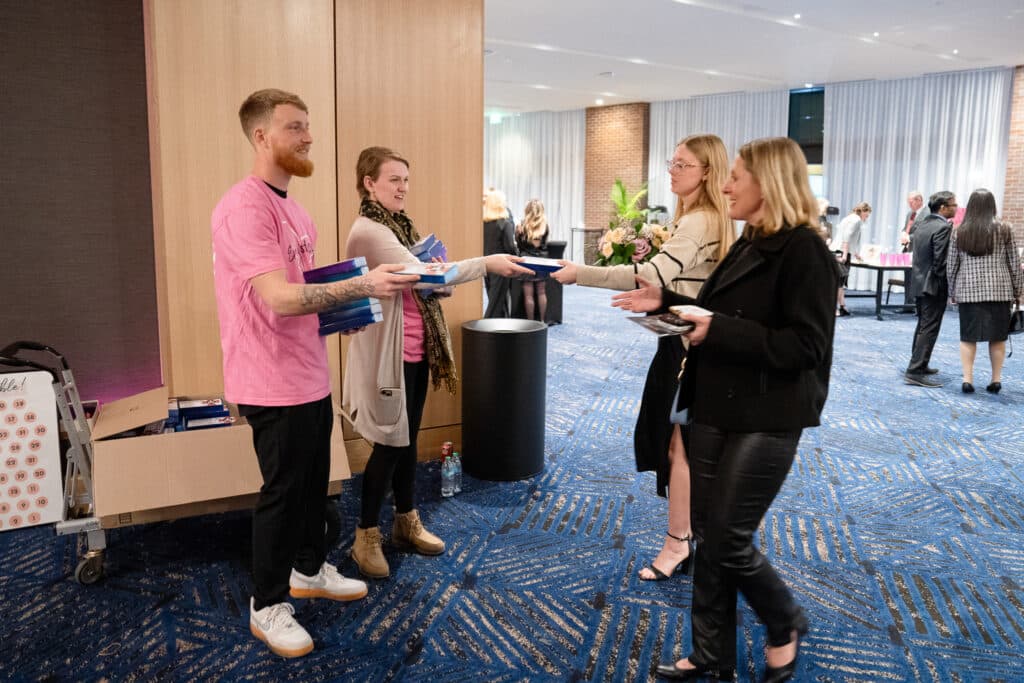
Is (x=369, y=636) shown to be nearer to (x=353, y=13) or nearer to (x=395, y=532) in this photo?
(x=395, y=532)

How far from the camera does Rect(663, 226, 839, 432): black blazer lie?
1.77m

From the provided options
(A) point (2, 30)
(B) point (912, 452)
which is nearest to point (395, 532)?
(A) point (2, 30)

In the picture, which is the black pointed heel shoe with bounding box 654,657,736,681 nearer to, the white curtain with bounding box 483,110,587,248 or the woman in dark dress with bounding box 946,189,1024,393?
the woman in dark dress with bounding box 946,189,1024,393

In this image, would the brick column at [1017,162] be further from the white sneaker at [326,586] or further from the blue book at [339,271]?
the blue book at [339,271]

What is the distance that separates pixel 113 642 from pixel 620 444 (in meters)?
2.90

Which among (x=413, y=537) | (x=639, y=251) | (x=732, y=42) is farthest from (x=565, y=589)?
(x=732, y=42)

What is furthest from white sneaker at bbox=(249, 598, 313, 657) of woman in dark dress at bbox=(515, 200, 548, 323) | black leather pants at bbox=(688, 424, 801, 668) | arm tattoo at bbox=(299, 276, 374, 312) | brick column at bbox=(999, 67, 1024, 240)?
brick column at bbox=(999, 67, 1024, 240)

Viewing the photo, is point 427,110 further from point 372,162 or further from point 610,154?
point 610,154

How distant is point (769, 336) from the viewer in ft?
5.87

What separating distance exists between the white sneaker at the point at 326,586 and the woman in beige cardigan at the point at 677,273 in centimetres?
108

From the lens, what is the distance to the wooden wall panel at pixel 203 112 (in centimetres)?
320

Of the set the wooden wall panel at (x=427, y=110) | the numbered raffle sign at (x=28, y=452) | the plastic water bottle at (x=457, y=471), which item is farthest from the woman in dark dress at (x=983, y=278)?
the numbered raffle sign at (x=28, y=452)

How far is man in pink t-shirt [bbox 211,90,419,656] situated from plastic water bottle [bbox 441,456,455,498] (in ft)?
4.06

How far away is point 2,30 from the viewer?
3285mm
